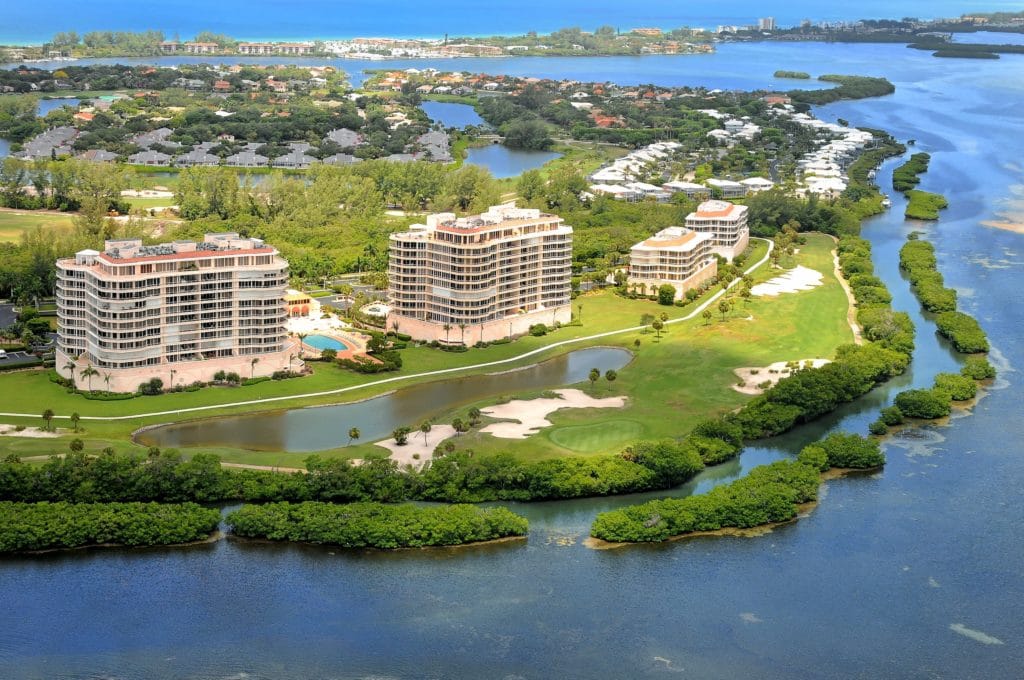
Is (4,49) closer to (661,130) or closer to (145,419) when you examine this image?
(661,130)

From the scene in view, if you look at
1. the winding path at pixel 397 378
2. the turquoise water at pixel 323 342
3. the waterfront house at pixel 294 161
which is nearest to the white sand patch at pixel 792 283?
the winding path at pixel 397 378

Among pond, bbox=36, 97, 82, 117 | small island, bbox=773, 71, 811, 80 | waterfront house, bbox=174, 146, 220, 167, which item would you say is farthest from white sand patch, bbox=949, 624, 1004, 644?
small island, bbox=773, 71, 811, 80

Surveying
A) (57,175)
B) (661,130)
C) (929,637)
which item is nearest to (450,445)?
(929,637)

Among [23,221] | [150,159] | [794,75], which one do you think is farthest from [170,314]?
[794,75]

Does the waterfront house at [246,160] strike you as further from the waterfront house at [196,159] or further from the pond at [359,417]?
the pond at [359,417]

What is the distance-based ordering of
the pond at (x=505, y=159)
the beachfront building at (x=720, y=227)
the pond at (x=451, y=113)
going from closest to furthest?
the beachfront building at (x=720, y=227) < the pond at (x=505, y=159) < the pond at (x=451, y=113)

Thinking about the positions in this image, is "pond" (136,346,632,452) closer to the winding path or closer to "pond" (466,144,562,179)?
the winding path

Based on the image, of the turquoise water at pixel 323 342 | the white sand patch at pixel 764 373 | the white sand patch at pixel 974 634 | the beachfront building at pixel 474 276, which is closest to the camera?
the white sand patch at pixel 974 634
